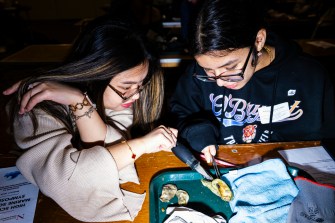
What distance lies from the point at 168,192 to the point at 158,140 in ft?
0.82

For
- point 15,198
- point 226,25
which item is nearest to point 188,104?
point 226,25

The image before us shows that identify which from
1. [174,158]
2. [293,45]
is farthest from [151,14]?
[174,158]

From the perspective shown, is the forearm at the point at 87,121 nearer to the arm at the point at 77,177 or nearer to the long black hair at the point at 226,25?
the arm at the point at 77,177

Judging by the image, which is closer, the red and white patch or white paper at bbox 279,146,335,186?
white paper at bbox 279,146,335,186

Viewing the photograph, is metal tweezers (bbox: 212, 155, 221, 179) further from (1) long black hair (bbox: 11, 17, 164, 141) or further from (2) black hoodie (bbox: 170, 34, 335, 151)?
(1) long black hair (bbox: 11, 17, 164, 141)

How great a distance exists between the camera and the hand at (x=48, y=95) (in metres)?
1.01

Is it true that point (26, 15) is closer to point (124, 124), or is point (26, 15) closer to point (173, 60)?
point (173, 60)

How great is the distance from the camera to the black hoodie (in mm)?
1425

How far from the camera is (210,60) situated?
115 cm

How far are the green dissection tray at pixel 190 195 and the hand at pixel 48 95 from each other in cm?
52

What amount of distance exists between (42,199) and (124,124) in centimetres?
62

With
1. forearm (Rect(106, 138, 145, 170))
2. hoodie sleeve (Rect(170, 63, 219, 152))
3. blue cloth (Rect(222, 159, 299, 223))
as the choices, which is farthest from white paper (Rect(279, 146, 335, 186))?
forearm (Rect(106, 138, 145, 170))

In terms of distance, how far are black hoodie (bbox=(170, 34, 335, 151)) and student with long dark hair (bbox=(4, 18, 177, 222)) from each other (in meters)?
0.29

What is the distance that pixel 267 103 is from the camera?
1.50 metres
